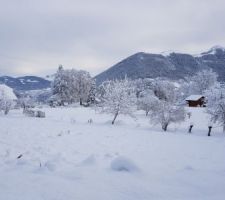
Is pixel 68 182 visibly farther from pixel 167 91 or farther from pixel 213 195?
pixel 167 91

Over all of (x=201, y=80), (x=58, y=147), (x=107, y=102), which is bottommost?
(x=58, y=147)

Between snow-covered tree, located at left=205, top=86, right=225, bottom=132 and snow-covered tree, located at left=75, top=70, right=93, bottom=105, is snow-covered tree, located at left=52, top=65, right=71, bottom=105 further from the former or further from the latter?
snow-covered tree, located at left=205, top=86, right=225, bottom=132

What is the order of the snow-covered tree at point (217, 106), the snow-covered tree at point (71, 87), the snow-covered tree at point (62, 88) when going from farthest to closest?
the snow-covered tree at point (71, 87) → the snow-covered tree at point (62, 88) → the snow-covered tree at point (217, 106)

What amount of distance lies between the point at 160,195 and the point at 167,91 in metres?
61.6

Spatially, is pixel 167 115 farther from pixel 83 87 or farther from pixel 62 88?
pixel 62 88

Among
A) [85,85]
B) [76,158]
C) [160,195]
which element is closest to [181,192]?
[160,195]

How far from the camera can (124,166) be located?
23.0ft

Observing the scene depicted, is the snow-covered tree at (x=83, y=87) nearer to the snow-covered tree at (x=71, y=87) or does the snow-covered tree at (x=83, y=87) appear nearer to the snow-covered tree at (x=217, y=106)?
the snow-covered tree at (x=71, y=87)

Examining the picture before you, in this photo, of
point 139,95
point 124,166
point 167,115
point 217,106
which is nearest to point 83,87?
point 139,95

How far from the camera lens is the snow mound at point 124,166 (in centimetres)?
697

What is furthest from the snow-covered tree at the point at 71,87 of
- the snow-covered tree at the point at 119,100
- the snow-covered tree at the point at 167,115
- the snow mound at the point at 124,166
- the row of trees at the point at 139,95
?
the snow mound at the point at 124,166

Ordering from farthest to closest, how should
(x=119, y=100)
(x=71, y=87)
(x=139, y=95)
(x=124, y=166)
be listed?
(x=71, y=87), (x=139, y=95), (x=119, y=100), (x=124, y=166)

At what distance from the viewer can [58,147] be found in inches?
527

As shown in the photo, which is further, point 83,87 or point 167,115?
point 83,87
